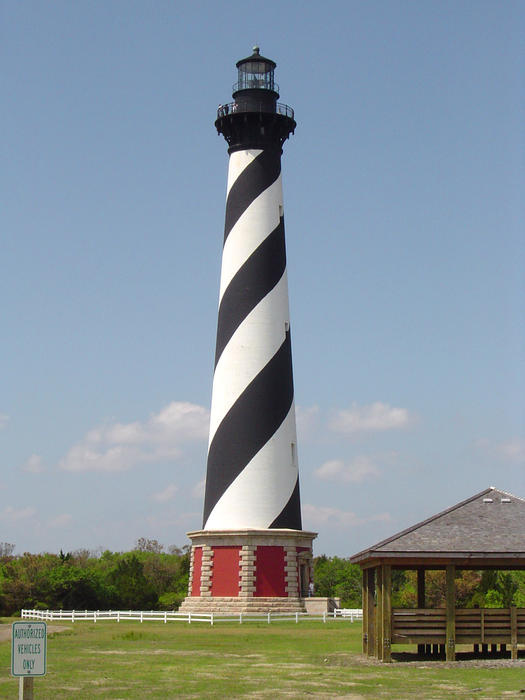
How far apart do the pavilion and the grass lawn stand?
0.83m

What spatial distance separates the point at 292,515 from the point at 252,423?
173 inches

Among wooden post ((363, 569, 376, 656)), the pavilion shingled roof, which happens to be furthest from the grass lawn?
the pavilion shingled roof

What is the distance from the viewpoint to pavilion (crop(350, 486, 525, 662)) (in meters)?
22.8

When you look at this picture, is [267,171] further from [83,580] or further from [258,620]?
[83,580]

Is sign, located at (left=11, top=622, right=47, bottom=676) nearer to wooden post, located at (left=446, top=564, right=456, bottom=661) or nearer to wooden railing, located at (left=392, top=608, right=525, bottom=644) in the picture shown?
wooden railing, located at (left=392, top=608, right=525, bottom=644)

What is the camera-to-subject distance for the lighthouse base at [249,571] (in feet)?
139

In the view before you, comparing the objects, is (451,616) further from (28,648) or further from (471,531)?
(28,648)

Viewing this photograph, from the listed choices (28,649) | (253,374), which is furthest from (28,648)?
(253,374)

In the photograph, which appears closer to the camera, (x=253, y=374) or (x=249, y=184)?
(x=253, y=374)

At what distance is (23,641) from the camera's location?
38.0ft

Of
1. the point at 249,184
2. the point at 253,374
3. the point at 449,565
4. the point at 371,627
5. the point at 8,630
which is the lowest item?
the point at 8,630

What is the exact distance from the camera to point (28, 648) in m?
11.6

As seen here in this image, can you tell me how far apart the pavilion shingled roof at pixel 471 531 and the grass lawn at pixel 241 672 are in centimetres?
242

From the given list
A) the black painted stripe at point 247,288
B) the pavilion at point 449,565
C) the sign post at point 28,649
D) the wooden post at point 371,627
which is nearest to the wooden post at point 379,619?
the pavilion at point 449,565
